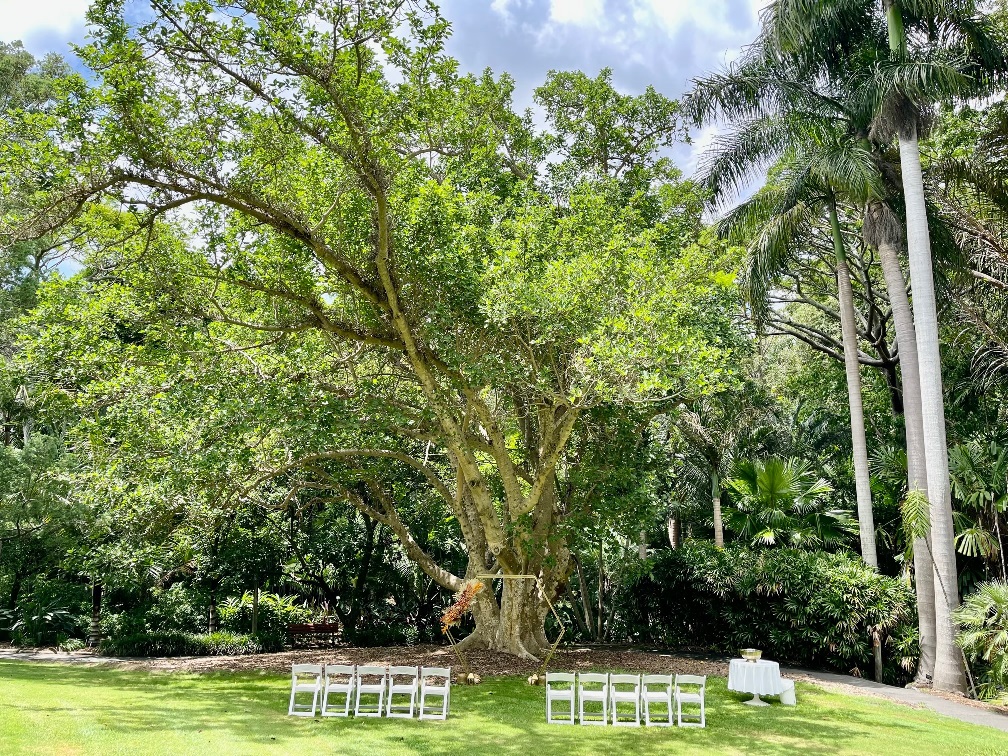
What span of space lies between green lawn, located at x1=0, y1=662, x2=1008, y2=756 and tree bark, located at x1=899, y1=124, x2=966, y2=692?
101 inches

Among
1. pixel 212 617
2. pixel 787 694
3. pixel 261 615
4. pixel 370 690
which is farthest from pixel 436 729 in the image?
pixel 212 617

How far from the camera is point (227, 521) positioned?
57.3 feet

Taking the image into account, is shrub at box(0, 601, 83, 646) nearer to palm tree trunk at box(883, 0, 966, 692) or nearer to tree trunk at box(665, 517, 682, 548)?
tree trunk at box(665, 517, 682, 548)

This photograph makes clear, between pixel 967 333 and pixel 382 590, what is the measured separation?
17.2m

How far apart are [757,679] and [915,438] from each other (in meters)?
6.34

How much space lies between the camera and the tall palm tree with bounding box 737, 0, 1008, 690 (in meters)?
13.4

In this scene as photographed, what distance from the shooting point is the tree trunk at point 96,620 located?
19.2 m

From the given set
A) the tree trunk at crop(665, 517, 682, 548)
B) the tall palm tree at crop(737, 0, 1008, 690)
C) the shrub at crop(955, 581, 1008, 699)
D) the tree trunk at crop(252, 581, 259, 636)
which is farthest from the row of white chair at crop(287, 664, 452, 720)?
the tree trunk at crop(665, 517, 682, 548)

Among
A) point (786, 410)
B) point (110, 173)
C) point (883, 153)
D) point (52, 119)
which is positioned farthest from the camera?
point (786, 410)

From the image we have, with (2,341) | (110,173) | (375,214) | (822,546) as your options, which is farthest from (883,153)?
(2,341)

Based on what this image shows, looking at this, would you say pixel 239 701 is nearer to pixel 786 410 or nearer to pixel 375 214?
pixel 375 214

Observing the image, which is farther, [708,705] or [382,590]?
[382,590]

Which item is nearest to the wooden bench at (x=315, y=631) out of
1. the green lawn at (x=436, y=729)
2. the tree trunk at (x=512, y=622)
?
the tree trunk at (x=512, y=622)

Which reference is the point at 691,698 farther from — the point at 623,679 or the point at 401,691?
the point at 401,691
